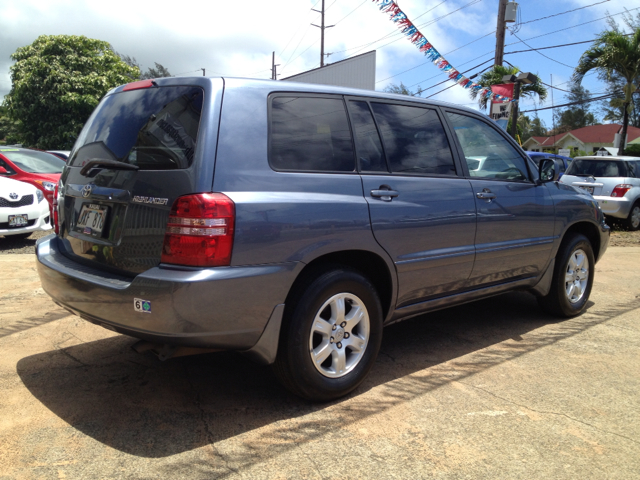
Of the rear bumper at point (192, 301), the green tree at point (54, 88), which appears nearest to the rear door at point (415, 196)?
the rear bumper at point (192, 301)

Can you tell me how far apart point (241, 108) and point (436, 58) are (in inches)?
399

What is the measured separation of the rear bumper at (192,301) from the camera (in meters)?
2.63

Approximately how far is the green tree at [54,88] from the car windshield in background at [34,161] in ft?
52.9

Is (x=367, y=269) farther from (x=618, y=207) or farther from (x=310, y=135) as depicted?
(x=618, y=207)

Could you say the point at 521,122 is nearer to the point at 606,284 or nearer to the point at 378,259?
the point at 606,284

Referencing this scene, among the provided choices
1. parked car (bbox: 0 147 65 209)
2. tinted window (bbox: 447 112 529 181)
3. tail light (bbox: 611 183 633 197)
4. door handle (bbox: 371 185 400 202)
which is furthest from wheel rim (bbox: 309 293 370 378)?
tail light (bbox: 611 183 633 197)

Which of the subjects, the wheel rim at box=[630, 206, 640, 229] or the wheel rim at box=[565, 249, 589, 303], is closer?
the wheel rim at box=[565, 249, 589, 303]

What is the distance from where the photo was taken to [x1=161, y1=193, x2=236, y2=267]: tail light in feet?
8.75

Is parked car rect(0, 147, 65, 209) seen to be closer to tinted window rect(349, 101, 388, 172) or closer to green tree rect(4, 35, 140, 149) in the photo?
tinted window rect(349, 101, 388, 172)

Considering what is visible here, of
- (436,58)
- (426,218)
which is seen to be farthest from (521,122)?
(426,218)

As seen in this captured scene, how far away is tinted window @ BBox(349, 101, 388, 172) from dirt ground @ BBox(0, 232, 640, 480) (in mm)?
1378

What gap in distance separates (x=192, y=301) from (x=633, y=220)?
11.8m

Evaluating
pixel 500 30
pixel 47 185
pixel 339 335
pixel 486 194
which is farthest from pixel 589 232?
pixel 500 30

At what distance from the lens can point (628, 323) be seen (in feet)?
16.4
